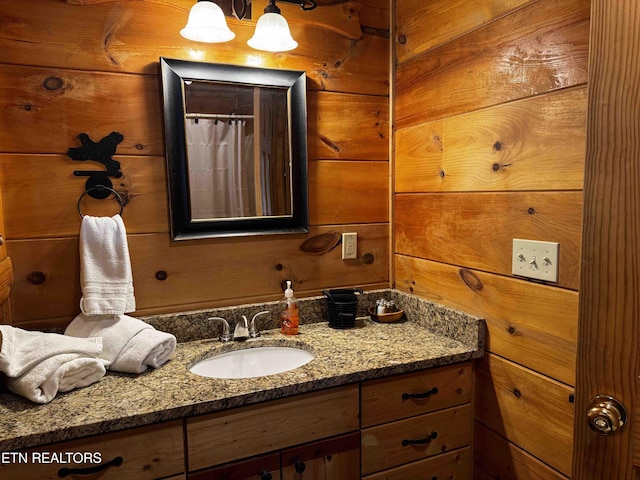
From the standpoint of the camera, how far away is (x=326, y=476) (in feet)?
4.31

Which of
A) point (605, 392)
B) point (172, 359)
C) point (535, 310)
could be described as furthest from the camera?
point (172, 359)

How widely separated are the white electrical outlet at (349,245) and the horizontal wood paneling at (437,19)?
0.73 meters

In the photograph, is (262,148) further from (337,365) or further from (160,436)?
(160,436)

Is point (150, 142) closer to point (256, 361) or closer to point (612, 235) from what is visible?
point (256, 361)

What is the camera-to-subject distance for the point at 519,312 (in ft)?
4.39

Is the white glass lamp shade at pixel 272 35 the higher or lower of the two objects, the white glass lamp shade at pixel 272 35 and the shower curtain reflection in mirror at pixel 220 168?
the higher

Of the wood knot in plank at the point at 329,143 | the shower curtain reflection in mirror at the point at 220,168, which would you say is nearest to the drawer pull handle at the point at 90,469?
the shower curtain reflection in mirror at the point at 220,168

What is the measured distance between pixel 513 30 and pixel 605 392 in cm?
102

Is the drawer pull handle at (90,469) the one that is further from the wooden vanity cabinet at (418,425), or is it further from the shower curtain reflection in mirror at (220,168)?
the shower curtain reflection in mirror at (220,168)

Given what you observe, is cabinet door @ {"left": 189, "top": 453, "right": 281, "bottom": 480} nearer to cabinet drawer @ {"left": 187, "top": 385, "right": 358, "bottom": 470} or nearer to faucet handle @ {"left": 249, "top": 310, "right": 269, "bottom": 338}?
cabinet drawer @ {"left": 187, "top": 385, "right": 358, "bottom": 470}

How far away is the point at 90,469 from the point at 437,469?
1057 millimetres

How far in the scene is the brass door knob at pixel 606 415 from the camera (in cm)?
76

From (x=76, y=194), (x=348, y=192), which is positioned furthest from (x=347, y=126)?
(x=76, y=194)

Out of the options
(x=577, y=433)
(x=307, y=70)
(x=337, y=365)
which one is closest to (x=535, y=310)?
(x=577, y=433)
